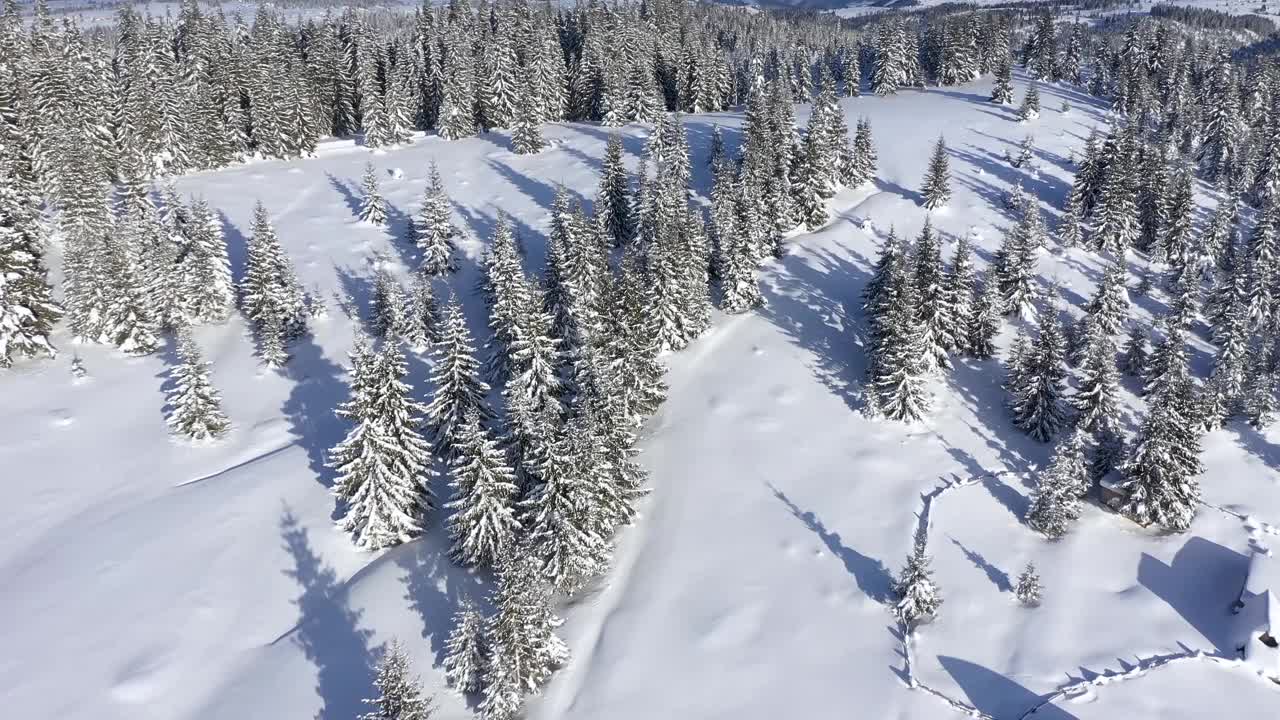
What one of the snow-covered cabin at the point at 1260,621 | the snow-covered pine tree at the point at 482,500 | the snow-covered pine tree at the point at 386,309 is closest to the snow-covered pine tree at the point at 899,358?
the snow-covered cabin at the point at 1260,621

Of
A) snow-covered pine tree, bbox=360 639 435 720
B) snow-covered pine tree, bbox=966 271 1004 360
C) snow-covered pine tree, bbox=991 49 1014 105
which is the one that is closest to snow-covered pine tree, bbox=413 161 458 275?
snow-covered pine tree, bbox=966 271 1004 360

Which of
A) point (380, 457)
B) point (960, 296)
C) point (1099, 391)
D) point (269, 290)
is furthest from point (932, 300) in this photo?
point (269, 290)

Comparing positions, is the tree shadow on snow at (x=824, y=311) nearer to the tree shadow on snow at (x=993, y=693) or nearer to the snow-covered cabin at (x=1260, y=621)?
the tree shadow on snow at (x=993, y=693)

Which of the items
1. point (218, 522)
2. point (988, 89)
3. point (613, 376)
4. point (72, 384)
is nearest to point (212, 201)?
point (72, 384)

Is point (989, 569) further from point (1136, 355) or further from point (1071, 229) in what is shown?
point (1071, 229)

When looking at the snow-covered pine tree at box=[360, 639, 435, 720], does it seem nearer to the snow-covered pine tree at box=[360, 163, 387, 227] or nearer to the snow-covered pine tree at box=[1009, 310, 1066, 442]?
the snow-covered pine tree at box=[1009, 310, 1066, 442]

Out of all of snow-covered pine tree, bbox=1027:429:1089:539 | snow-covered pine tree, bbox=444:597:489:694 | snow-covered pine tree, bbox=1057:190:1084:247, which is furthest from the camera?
snow-covered pine tree, bbox=1057:190:1084:247

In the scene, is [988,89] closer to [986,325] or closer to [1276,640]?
[986,325]
